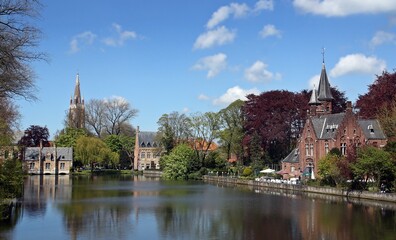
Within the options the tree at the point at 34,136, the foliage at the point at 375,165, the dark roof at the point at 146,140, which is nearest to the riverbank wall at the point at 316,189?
the foliage at the point at 375,165

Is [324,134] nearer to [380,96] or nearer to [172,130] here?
[380,96]

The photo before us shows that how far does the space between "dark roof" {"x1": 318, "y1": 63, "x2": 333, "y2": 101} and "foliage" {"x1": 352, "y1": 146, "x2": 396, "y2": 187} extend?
18.4 metres

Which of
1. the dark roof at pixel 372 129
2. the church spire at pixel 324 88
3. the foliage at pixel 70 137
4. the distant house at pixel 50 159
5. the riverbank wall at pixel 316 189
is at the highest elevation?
the church spire at pixel 324 88

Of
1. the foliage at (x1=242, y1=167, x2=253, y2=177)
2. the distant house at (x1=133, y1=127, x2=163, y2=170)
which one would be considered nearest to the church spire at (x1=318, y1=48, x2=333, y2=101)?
the foliage at (x1=242, y1=167, x2=253, y2=177)

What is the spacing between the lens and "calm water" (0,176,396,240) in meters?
21.6

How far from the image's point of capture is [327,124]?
50625 millimetres

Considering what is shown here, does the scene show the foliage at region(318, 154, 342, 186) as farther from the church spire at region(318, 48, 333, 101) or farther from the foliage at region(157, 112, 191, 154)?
the foliage at region(157, 112, 191, 154)

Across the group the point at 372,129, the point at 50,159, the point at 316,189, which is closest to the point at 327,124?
the point at 372,129

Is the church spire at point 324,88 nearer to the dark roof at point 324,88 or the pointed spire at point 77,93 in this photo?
the dark roof at point 324,88

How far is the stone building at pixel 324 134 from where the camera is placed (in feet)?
155

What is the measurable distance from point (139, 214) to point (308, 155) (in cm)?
2823

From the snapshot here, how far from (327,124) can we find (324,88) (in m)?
6.45

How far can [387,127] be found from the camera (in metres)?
45.7

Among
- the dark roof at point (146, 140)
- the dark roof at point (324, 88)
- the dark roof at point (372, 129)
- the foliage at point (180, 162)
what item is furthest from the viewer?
the dark roof at point (146, 140)
